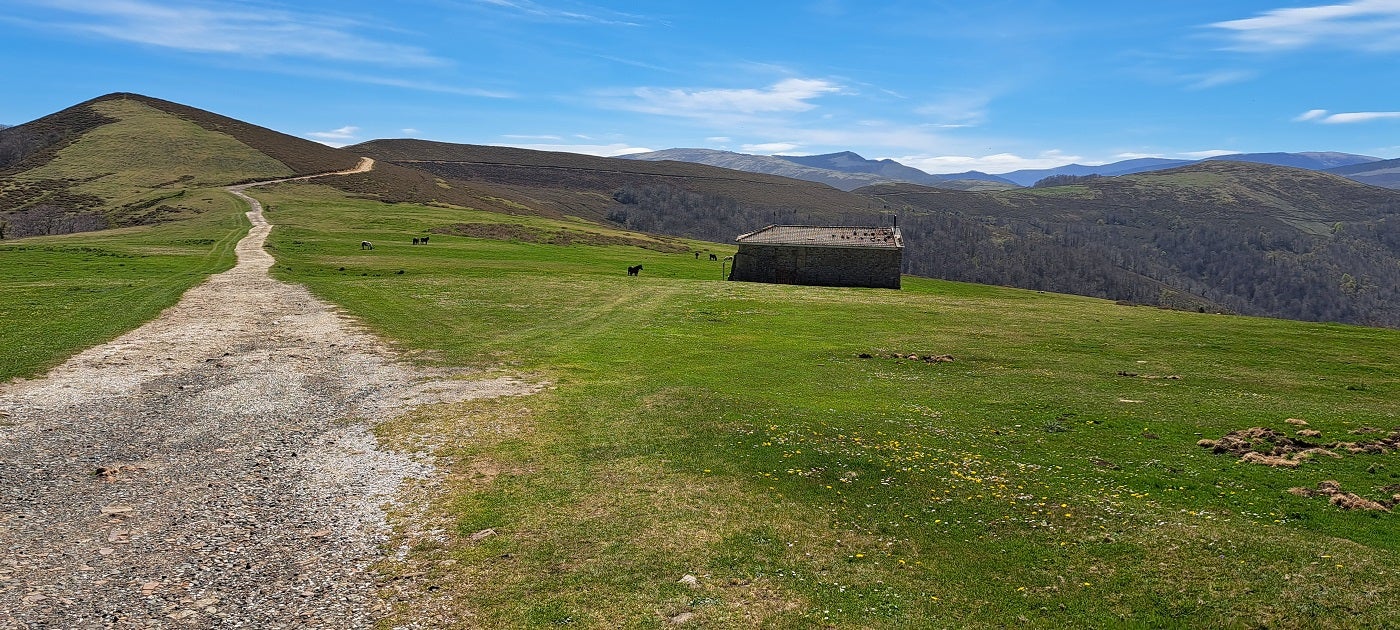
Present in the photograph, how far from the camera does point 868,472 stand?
1789 centimetres

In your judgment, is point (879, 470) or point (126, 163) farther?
point (126, 163)

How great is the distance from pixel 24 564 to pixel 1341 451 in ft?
90.8

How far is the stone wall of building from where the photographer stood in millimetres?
75062

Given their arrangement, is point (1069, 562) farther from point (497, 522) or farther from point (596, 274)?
point (596, 274)

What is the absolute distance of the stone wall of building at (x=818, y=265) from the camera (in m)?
75.1

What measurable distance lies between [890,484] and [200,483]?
1536 centimetres

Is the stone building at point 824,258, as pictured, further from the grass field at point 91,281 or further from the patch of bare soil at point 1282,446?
the patch of bare soil at point 1282,446

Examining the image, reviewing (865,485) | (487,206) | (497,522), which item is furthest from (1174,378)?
(487,206)

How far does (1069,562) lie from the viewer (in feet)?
42.0

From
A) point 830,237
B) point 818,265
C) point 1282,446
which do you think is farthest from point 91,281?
point 1282,446

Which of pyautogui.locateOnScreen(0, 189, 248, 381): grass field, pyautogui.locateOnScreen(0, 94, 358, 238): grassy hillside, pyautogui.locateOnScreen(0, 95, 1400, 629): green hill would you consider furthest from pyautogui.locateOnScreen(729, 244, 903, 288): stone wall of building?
pyautogui.locateOnScreen(0, 94, 358, 238): grassy hillside

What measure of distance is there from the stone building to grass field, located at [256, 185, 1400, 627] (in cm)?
3476

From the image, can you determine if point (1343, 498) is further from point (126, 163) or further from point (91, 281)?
point (126, 163)

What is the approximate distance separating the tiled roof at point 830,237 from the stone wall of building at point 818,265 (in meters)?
0.70
